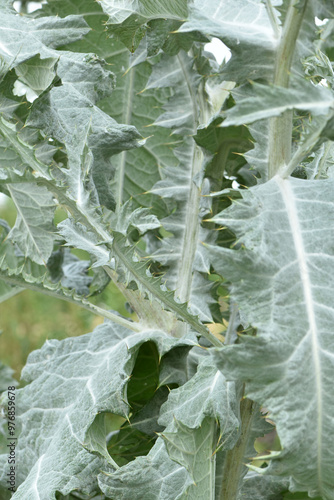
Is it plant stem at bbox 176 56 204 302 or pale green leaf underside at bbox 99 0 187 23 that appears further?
plant stem at bbox 176 56 204 302

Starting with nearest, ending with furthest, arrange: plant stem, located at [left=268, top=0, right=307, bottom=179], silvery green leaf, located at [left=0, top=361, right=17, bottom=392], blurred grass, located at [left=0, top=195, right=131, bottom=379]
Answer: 1. plant stem, located at [left=268, top=0, right=307, bottom=179]
2. silvery green leaf, located at [left=0, top=361, right=17, bottom=392]
3. blurred grass, located at [left=0, top=195, right=131, bottom=379]

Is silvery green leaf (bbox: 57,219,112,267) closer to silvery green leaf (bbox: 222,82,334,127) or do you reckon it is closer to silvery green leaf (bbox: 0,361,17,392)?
silvery green leaf (bbox: 222,82,334,127)

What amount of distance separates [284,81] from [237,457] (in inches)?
21.3

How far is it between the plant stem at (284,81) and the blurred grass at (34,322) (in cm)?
168

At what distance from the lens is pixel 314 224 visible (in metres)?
0.67

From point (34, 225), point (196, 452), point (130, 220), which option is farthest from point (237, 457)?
point (34, 225)

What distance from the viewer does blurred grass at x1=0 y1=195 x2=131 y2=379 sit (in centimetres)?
259

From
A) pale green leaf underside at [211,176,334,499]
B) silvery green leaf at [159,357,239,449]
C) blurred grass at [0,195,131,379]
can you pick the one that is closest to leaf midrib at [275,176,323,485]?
pale green leaf underside at [211,176,334,499]

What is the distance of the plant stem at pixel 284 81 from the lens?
0.69 meters

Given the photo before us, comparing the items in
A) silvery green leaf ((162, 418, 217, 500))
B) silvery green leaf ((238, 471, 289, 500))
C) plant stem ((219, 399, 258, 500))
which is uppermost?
silvery green leaf ((162, 418, 217, 500))

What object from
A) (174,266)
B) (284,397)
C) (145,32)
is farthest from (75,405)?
(145,32)

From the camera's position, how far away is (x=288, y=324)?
59 centimetres

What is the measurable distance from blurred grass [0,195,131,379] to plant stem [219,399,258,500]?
1560mm

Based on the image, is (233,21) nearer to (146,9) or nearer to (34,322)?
(146,9)
